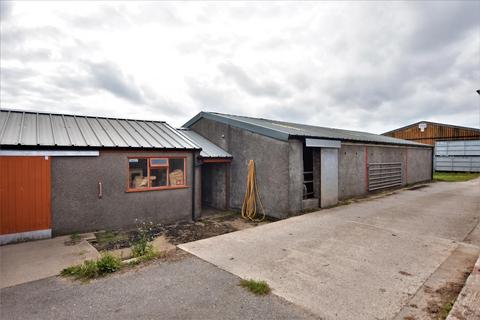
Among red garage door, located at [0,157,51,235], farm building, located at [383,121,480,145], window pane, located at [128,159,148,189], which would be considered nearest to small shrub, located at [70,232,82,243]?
red garage door, located at [0,157,51,235]

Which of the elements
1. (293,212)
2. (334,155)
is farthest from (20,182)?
(334,155)

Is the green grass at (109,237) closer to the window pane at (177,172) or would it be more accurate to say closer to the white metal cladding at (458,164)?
the window pane at (177,172)

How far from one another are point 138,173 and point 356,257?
284 inches

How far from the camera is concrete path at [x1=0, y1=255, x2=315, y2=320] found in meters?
3.73

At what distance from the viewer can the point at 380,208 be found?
11000 millimetres

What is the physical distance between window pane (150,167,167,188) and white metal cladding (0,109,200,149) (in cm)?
88

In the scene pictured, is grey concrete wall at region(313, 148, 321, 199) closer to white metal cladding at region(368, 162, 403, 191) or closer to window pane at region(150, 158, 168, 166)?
white metal cladding at region(368, 162, 403, 191)

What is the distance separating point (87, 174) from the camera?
8.07 m

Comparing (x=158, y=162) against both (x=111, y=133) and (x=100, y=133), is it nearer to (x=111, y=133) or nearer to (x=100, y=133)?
(x=111, y=133)

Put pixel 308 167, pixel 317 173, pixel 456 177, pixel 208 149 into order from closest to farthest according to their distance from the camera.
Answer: pixel 317 173 → pixel 208 149 → pixel 308 167 → pixel 456 177

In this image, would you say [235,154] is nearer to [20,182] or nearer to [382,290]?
[20,182]

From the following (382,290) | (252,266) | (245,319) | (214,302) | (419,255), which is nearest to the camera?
(245,319)

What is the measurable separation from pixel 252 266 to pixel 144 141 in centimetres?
624

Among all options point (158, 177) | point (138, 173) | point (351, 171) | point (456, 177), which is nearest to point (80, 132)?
point (138, 173)
